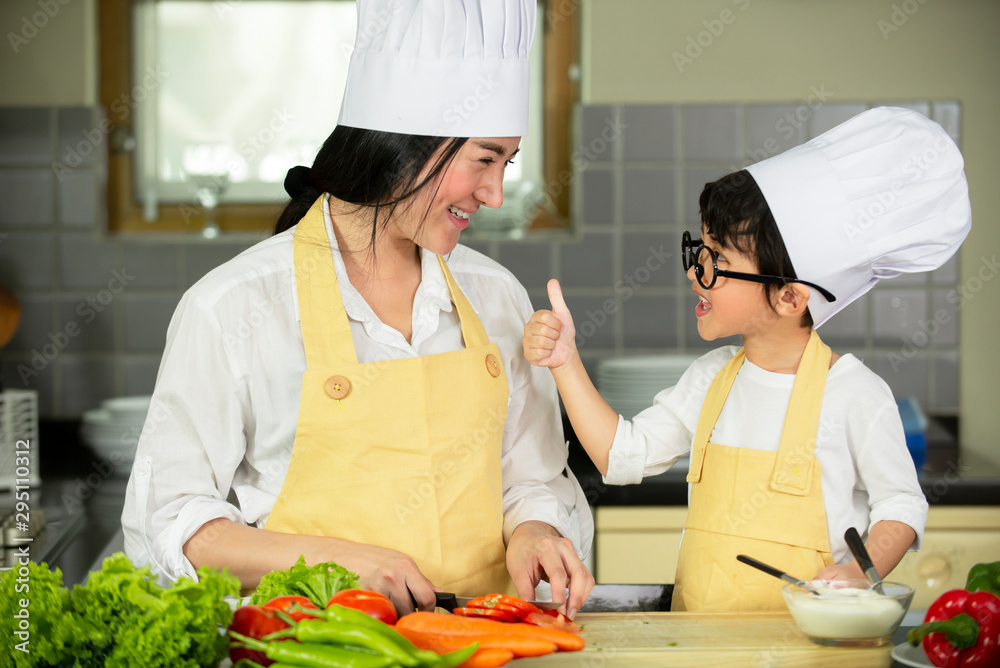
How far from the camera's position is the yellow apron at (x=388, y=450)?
114cm

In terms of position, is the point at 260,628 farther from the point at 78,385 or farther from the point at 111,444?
the point at 78,385

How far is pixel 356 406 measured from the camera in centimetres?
114

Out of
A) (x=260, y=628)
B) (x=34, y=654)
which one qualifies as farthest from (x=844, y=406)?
(x=34, y=654)

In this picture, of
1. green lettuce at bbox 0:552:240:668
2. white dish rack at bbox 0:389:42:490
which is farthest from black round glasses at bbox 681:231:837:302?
white dish rack at bbox 0:389:42:490

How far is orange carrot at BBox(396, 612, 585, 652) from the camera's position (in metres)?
0.93

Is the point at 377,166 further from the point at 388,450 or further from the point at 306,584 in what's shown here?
the point at 306,584

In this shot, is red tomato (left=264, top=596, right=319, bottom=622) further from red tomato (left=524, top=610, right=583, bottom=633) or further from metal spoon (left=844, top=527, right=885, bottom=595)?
metal spoon (left=844, top=527, right=885, bottom=595)

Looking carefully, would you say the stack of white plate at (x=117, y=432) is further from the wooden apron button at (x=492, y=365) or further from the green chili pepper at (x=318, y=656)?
the green chili pepper at (x=318, y=656)

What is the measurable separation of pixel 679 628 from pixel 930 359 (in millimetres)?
1785

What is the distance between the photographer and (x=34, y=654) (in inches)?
32.0

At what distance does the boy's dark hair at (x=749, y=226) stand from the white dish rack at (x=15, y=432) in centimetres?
152

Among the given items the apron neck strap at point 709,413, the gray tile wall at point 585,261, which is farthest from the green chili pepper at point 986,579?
the gray tile wall at point 585,261

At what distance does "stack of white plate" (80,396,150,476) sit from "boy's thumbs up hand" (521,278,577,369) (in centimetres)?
121

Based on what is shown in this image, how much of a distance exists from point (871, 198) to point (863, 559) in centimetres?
45
